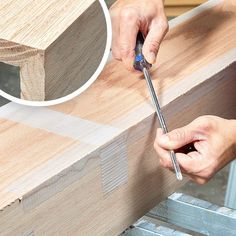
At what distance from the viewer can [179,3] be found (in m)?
2.34

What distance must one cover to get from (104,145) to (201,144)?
184 mm

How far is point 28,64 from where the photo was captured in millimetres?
1064

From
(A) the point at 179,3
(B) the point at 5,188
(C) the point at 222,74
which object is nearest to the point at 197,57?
(C) the point at 222,74

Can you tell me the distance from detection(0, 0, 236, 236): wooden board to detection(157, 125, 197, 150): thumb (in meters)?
0.07

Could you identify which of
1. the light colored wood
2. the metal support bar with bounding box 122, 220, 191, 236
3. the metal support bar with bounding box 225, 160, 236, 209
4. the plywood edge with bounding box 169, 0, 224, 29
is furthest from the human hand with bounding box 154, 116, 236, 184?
the light colored wood

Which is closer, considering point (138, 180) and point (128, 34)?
point (138, 180)

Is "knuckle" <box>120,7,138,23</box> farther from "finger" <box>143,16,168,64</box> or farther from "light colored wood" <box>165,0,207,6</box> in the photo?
"light colored wood" <box>165,0,207,6</box>

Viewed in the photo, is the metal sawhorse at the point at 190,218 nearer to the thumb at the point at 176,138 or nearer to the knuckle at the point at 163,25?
the thumb at the point at 176,138

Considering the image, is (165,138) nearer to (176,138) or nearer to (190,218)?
(176,138)

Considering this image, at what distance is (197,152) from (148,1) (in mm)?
406

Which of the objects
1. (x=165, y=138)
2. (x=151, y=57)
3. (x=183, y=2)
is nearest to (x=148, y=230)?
(x=165, y=138)

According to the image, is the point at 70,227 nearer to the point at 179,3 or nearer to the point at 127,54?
the point at 127,54

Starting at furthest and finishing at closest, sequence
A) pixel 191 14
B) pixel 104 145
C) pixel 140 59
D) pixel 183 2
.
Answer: pixel 183 2 → pixel 191 14 → pixel 140 59 → pixel 104 145

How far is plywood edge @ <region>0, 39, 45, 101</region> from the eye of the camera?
1039mm
